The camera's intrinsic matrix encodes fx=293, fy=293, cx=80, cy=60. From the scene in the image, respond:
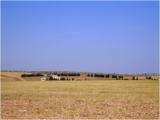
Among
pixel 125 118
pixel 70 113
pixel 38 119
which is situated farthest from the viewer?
pixel 70 113

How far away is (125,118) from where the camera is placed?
15.9 metres

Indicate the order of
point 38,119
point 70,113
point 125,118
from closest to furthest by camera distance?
1. point 38,119
2. point 125,118
3. point 70,113

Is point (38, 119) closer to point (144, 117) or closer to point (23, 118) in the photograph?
point (23, 118)

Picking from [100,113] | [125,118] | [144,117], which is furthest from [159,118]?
[100,113]

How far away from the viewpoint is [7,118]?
1520cm

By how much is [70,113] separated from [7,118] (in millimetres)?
3903

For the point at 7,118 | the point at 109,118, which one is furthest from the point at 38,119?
the point at 109,118

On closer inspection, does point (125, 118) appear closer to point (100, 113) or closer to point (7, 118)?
point (100, 113)

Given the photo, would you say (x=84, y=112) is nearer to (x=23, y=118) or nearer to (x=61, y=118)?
(x=61, y=118)

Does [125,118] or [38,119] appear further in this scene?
[125,118]

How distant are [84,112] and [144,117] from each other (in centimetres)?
374

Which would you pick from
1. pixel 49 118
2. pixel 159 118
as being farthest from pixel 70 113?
pixel 159 118

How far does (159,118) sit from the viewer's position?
52.4 ft

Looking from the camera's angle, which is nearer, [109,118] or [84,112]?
[109,118]
